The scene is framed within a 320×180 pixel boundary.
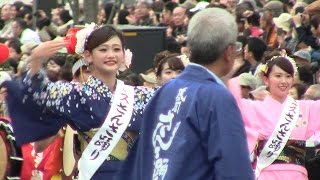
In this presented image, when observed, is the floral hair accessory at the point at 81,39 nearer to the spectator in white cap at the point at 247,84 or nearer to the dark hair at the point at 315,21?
the spectator in white cap at the point at 247,84

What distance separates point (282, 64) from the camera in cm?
898

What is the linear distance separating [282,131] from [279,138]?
0.19 feet

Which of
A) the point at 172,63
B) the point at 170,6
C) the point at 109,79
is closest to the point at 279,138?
the point at 172,63

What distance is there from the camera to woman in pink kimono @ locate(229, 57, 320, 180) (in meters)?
8.82

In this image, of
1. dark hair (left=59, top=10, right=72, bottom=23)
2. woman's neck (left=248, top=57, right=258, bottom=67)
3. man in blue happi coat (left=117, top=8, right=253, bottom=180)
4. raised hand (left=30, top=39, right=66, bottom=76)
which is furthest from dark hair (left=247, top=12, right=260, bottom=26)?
man in blue happi coat (left=117, top=8, right=253, bottom=180)

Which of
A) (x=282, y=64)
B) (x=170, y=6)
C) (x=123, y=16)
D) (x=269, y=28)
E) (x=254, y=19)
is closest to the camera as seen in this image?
(x=282, y=64)

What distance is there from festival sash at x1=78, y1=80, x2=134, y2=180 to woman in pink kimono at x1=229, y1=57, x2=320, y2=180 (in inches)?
69.9

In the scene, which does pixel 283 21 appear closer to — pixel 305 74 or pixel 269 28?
pixel 269 28

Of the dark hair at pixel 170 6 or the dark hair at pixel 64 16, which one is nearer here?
the dark hair at pixel 170 6

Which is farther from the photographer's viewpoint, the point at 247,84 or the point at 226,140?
the point at 247,84

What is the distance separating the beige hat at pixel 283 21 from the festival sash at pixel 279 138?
20.0ft

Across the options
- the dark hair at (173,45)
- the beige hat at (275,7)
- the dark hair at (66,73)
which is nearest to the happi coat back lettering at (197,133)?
the dark hair at (66,73)

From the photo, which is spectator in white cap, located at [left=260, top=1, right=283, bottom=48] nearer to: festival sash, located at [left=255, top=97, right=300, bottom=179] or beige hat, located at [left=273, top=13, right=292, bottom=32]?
beige hat, located at [left=273, top=13, right=292, bottom=32]

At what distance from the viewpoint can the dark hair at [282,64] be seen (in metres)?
8.95
